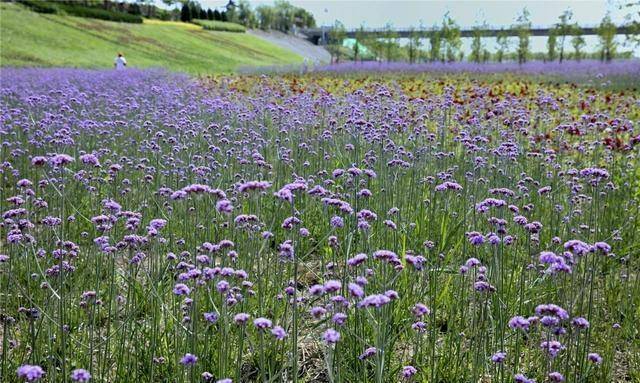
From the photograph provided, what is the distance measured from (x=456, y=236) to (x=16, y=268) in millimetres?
3480

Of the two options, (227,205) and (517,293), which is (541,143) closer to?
(517,293)

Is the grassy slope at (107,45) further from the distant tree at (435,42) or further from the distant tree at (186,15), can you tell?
the distant tree at (186,15)

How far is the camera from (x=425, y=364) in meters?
3.60

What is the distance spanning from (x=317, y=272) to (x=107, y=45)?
43145 mm

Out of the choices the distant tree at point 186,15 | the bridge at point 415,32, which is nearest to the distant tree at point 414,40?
the bridge at point 415,32

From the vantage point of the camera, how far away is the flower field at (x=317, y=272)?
300 centimetres

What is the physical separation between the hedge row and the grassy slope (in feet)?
4.33

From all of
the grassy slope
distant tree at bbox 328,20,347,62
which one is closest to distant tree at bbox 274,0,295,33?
distant tree at bbox 328,20,347,62

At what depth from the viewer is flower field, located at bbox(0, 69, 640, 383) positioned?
300cm

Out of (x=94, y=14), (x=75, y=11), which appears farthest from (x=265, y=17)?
(x=75, y=11)

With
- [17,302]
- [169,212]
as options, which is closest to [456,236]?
[169,212]

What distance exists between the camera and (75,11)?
53.2 meters

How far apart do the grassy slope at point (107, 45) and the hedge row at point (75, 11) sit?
1.32m

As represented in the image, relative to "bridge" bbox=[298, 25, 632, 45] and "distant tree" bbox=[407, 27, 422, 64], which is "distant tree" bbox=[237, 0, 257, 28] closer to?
"bridge" bbox=[298, 25, 632, 45]
